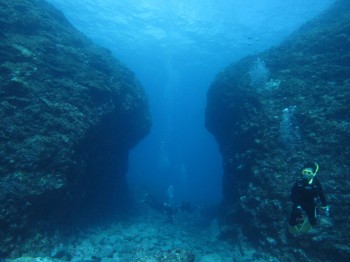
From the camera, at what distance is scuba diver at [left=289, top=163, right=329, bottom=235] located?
18.3 feet

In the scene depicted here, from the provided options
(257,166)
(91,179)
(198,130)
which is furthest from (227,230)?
(198,130)

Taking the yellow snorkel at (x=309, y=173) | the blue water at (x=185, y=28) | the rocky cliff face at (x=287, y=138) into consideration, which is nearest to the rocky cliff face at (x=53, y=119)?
the rocky cliff face at (x=287, y=138)

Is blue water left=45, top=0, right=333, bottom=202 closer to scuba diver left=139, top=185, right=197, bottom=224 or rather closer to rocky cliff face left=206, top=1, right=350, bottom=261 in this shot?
scuba diver left=139, top=185, right=197, bottom=224

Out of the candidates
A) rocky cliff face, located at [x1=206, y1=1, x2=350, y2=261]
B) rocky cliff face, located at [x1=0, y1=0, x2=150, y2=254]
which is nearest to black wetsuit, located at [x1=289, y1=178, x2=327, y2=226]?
rocky cliff face, located at [x1=206, y1=1, x2=350, y2=261]

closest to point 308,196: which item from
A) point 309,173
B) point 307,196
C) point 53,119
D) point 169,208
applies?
point 307,196

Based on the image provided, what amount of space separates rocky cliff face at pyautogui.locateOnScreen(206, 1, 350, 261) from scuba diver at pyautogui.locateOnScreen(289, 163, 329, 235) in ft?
8.10

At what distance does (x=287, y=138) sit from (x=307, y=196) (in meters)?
5.47

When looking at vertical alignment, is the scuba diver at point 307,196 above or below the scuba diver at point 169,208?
above

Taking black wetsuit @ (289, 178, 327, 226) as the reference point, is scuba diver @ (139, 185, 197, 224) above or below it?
below

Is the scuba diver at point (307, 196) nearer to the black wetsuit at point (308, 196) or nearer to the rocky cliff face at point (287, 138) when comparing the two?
the black wetsuit at point (308, 196)

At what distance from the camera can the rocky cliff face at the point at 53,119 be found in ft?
28.5

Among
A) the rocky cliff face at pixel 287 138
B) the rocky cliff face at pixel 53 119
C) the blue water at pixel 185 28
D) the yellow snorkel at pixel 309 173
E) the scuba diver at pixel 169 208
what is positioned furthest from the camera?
the blue water at pixel 185 28

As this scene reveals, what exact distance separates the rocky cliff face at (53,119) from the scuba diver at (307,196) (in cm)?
769

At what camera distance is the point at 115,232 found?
496 inches
